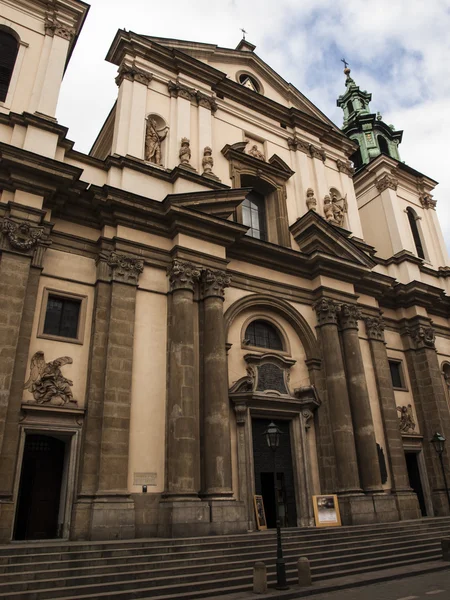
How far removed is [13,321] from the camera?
13.2 meters

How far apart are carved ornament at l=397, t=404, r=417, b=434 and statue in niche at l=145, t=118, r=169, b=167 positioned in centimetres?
1533

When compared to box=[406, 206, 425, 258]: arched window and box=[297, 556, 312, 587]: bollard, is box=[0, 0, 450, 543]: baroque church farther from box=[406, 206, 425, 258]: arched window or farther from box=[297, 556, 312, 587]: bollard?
box=[406, 206, 425, 258]: arched window

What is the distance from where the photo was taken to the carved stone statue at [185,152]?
19.1m

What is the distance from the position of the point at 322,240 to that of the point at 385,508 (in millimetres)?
10964

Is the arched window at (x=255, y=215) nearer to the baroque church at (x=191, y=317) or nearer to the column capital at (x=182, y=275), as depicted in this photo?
the baroque church at (x=191, y=317)

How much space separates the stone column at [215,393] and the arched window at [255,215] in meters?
5.17

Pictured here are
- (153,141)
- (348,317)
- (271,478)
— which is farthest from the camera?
(348,317)

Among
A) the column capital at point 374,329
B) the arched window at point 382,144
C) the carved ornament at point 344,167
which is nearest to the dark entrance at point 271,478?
the column capital at point 374,329

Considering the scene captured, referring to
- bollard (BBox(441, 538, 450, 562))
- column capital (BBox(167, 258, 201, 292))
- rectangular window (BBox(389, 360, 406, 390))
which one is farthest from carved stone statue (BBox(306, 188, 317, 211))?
bollard (BBox(441, 538, 450, 562))

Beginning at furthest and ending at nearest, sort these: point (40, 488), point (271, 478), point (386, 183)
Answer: point (386, 183) → point (271, 478) → point (40, 488)

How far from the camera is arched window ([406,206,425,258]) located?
2892cm

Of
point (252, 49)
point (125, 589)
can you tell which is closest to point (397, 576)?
point (125, 589)

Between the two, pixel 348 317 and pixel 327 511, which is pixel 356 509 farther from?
pixel 348 317

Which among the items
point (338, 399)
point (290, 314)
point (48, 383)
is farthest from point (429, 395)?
point (48, 383)
